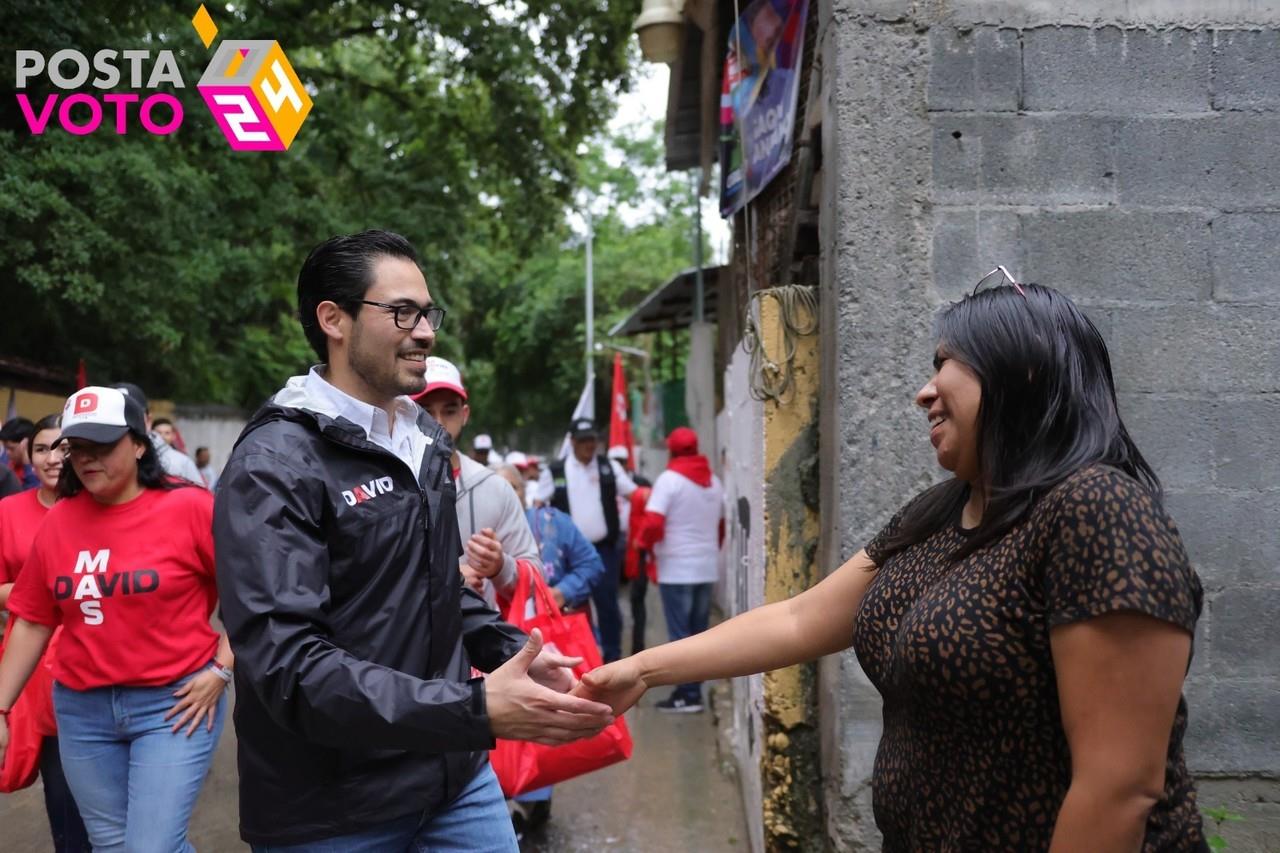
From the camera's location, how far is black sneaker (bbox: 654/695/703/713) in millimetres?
8133

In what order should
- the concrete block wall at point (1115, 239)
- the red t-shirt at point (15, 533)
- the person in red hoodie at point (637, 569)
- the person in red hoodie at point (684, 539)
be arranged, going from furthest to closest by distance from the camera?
1. the person in red hoodie at point (637, 569)
2. the person in red hoodie at point (684, 539)
3. the red t-shirt at point (15, 533)
4. the concrete block wall at point (1115, 239)

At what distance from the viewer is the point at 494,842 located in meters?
2.56

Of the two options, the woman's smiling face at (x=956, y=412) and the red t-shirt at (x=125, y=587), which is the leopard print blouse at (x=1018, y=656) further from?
the red t-shirt at (x=125, y=587)

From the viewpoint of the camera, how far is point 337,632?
228cm

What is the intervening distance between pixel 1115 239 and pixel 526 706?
2.62 metres

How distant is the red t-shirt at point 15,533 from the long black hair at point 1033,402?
138 inches

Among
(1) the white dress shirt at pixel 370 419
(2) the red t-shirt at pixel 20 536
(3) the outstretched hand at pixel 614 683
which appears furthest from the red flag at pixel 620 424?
(1) the white dress shirt at pixel 370 419

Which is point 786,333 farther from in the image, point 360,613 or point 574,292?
point 574,292

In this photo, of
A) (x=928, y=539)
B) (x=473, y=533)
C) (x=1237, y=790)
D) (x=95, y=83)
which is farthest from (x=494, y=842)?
(x=95, y=83)

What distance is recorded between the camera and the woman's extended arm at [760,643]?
8.05 feet

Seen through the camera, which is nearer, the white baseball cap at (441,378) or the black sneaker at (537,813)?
the white baseball cap at (441,378)

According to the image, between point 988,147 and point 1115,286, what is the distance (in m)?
0.61

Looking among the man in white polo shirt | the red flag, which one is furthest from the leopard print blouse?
the red flag

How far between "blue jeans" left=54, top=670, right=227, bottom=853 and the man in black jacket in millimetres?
1184
